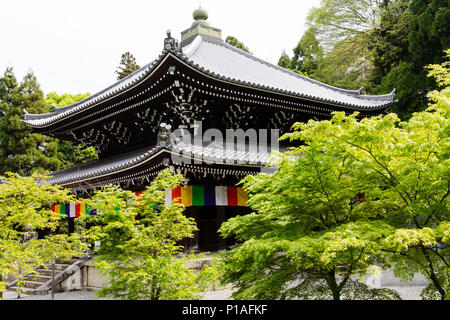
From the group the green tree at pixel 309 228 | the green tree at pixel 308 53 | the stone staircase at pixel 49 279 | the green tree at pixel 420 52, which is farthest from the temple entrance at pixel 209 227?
the green tree at pixel 308 53

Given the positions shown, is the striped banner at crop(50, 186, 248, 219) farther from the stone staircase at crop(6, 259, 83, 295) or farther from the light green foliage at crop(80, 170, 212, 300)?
the light green foliage at crop(80, 170, 212, 300)

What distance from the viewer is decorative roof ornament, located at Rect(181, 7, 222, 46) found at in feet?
62.0

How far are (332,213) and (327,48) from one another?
29.3 m

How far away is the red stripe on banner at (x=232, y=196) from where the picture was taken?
11.7 metres

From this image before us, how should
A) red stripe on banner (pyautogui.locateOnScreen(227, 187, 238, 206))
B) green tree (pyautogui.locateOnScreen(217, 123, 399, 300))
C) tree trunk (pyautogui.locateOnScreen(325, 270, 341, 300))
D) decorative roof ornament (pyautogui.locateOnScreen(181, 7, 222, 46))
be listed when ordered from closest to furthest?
green tree (pyautogui.locateOnScreen(217, 123, 399, 300))
tree trunk (pyautogui.locateOnScreen(325, 270, 341, 300))
red stripe on banner (pyautogui.locateOnScreen(227, 187, 238, 206))
decorative roof ornament (pyautogui.locateOnScreen(181, 7, 222, 46))

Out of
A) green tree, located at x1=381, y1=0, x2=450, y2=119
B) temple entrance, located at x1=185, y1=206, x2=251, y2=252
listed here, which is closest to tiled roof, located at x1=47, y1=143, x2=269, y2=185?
temple entrance, located at x1=185, y1=206, x2=251, y2=252

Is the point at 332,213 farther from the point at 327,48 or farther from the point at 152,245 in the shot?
the point at 327,48

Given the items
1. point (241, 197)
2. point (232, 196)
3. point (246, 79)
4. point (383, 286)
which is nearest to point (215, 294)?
point (232, 196)

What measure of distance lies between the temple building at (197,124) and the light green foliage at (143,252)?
3089 mm

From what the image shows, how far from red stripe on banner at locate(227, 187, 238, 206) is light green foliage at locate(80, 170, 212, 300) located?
16.9 feet

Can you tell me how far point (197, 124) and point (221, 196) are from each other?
9.02 ft

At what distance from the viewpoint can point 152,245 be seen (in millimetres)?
6074

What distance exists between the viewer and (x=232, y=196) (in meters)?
11.8

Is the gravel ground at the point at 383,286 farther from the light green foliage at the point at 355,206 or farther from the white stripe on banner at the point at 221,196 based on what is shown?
the light green foliage at the point at 355,206
